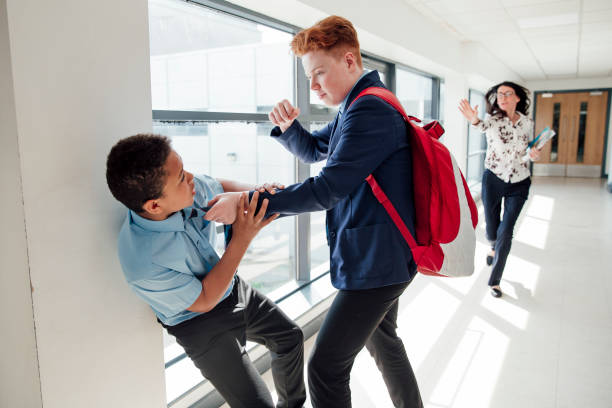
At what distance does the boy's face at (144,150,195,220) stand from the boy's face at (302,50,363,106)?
0.56m

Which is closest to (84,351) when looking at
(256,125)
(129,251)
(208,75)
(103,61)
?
(129,251)

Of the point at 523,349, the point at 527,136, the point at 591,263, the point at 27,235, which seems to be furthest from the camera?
the point at 591,263

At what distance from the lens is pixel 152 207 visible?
1296 millimetres

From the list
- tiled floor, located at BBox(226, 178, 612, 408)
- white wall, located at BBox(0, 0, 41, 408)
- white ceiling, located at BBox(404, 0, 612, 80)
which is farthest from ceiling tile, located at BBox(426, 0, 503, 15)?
white wall, located at BBox(0, 0, 41, 408)

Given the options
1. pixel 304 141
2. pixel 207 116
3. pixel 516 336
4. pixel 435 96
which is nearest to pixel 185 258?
pixel 304 141

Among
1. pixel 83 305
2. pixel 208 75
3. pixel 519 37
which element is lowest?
pixel 83 305

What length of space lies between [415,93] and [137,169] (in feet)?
18.2

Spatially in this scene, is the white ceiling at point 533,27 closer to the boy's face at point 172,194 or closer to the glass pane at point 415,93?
the glass pane at point 415,93

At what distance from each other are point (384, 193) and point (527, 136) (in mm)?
2787

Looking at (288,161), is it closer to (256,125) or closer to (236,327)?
(256,125)

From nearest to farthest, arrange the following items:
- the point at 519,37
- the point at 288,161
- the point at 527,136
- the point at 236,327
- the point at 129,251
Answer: the point at 129,251
the point at 236,327
the point at 288,161
the point at 527,136
the point at 519,37

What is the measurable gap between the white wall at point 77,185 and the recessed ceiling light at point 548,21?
17.3 feet

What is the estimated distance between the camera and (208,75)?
254 centimetres

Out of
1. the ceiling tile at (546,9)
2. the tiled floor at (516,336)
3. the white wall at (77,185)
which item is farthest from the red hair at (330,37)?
the ceiling tile at (546,9)
